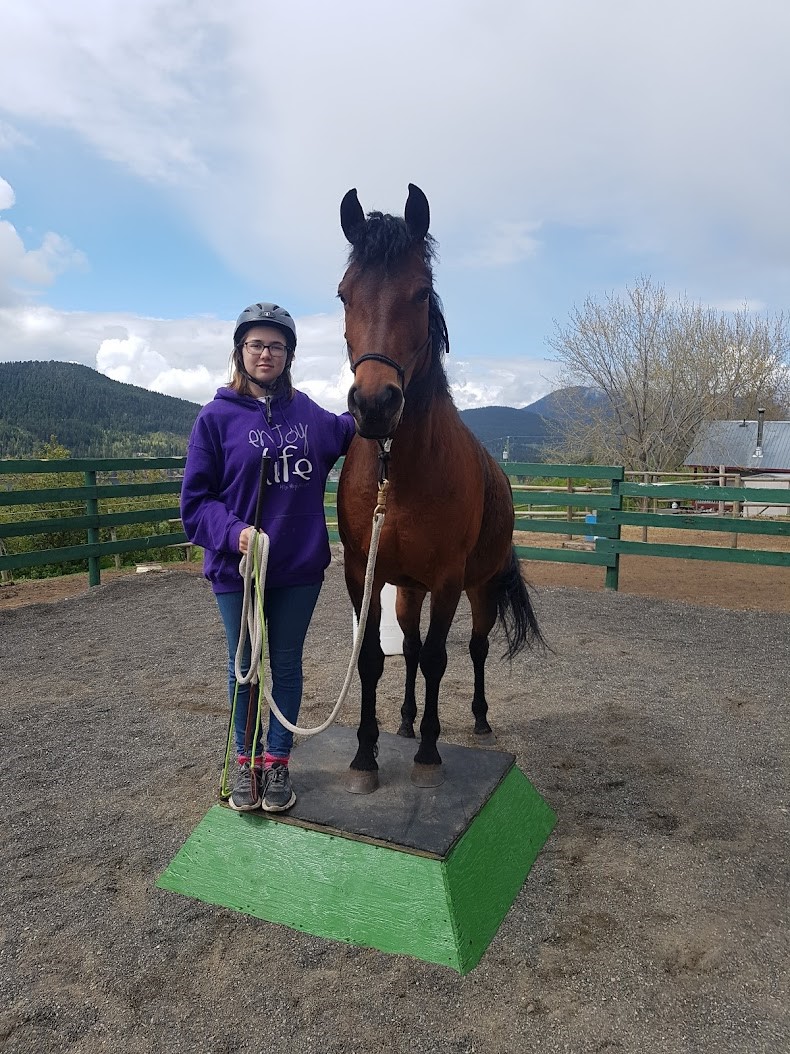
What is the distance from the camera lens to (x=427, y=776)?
272 centimetres

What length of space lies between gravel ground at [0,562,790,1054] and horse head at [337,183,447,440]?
1.70 meters

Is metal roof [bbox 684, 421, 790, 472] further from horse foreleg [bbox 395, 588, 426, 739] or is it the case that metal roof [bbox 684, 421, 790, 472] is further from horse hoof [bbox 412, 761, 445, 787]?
horse hoof [bbox 412, 761, 445, 787]

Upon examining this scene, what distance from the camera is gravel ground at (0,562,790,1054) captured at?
179 centimetres

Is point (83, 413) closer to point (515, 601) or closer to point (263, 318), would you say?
point (515, 601)

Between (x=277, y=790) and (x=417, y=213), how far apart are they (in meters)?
2.23

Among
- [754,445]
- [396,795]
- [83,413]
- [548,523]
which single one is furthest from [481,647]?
[83,413]

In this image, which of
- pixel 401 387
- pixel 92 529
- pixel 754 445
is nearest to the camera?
pixel 401 387

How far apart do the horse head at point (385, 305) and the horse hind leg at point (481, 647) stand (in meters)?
1.93

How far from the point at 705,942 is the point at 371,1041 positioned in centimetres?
115

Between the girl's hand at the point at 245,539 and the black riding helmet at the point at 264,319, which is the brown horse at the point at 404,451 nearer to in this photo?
the black riding helmet at the point at 264,319

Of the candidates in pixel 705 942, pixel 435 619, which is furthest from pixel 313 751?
pixel 705 942

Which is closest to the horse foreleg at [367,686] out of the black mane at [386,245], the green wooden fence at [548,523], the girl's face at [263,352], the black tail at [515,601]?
the girl's face at [263,352]

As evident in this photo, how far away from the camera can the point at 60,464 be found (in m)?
7.30

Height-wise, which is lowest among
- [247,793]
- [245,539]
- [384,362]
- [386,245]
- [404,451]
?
[247,793]
